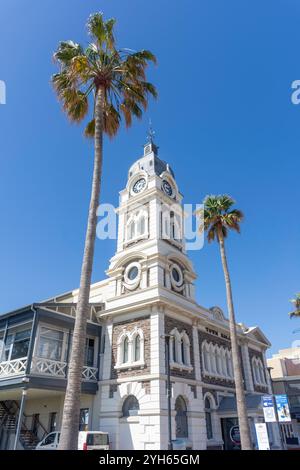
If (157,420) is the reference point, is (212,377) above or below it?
above

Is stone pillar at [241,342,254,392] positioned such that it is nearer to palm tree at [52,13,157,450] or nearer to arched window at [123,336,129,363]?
arched window at [123,336,129,363]

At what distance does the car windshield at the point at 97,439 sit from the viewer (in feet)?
57.2

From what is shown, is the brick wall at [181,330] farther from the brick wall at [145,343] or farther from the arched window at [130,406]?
the arched window at [130,406]

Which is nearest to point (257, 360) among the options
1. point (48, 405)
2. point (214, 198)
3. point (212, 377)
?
point (212, 377)

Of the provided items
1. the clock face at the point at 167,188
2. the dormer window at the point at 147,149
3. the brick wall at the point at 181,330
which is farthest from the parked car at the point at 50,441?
the dormer window at the point at 147,149

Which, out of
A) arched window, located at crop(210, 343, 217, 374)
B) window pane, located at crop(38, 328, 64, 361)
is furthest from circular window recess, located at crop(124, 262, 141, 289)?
arched window, located at crop(210, 343, 217, 374)

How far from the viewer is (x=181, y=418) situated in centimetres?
2056

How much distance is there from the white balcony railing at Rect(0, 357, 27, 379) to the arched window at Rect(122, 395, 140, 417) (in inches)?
254

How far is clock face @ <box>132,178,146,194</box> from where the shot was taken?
93.4ft

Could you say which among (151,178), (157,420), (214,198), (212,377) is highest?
(151,178)

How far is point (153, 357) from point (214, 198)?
12159mm

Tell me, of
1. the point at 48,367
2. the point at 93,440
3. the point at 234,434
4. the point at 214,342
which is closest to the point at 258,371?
the point at 214,342
